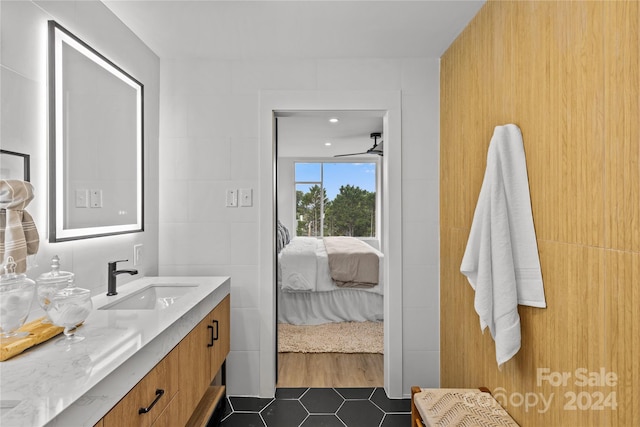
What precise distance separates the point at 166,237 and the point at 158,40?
1285mm

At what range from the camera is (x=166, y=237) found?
249 centimetres

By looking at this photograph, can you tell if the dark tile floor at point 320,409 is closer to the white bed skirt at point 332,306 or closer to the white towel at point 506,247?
the white towel at point 506,247

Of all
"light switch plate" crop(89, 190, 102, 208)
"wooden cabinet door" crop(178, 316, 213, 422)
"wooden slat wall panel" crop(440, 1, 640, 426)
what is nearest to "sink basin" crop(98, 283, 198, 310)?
"wooden cabinet door" crop(178, 316, 213, 422)

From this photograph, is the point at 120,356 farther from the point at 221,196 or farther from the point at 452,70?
the point at 452,70

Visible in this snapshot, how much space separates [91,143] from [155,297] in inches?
36.6

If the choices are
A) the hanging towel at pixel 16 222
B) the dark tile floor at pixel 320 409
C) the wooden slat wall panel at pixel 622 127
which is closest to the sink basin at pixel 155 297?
the hanging towel at pixel 16 222

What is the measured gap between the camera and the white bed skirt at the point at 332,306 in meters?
3.99

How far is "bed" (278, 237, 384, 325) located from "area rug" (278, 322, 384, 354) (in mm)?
99

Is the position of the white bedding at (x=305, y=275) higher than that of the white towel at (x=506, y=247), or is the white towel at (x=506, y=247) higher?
the white towel at (x=506, y=247)

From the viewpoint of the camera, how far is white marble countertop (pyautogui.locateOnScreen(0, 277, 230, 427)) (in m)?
0.79

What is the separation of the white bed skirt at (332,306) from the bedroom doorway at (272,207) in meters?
1.52

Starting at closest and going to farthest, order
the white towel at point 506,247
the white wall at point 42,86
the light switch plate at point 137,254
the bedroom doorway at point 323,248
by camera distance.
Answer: the white wall at point 42,86, the white towel at point 506,247, the light switch plate at point 137,254, the bedroom doorway at point 323,248

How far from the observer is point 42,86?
1437 millimetres

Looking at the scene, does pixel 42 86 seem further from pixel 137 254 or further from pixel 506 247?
pixel 506 247
